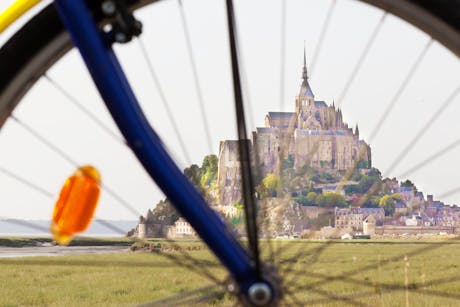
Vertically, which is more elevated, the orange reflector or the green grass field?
the orange reflector

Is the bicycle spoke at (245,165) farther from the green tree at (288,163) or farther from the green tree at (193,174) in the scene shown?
the green tree at (288,163)

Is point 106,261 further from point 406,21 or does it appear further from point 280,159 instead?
point 406,21

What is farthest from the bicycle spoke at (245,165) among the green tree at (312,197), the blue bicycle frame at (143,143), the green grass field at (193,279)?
the green tree at (312,197)

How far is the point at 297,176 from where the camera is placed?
2.87 meters

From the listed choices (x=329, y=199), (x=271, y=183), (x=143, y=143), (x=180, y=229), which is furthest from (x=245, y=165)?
(x=180, y=229)

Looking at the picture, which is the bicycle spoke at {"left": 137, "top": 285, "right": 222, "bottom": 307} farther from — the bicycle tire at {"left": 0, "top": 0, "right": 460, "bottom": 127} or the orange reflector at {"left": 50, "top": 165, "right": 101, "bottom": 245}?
the bicycle tire at {"left": 0, "top": 0, "right": 460, "bottom": 127}

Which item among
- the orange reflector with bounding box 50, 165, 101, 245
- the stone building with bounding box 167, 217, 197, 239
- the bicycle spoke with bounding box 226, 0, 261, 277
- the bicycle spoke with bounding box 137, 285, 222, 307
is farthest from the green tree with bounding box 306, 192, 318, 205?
the orange reflector with bounding box 50, 165, 101, 245

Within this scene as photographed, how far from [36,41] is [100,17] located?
0.99 feet

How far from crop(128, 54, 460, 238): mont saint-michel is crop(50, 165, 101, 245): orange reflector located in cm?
39

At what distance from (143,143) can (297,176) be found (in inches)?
34.1

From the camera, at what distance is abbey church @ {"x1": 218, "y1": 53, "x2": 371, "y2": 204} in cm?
284

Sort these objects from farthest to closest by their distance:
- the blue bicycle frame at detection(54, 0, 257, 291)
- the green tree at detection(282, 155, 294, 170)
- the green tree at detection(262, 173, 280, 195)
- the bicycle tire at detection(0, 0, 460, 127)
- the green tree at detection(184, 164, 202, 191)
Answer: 1. the green tree at detection(282, 155, 294, 170)
2. the green tree at detection(262, 173, 280, 195)
3. the green tree at detection(184, 164, 202, 191)
4. the bicycle tire at detection(0, 0, 460, 127)
5. the blue bicycle frame at detection(54, 0, 257, 291)

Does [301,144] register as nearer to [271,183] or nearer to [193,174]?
[271,183]

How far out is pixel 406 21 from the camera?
7.78 ft
